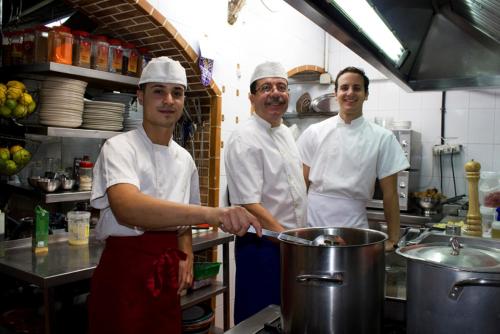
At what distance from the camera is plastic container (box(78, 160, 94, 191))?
2686mm

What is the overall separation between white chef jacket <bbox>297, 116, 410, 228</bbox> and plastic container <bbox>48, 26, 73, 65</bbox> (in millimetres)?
1539

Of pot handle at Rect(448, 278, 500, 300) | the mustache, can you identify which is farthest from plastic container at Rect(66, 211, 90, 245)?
pot handle at Rect(448, 278, 500, 300)

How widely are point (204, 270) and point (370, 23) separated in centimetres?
189

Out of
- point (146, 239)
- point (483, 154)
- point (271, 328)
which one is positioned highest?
point (483, 154)

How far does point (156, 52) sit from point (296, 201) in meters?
1.70

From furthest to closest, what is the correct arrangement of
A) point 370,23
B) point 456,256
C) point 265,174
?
point 265,174 → point 370,23 → point 456,256

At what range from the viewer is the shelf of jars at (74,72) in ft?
7.88

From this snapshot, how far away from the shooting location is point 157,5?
9.29ft

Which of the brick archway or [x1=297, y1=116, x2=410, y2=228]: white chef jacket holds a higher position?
the brick archway

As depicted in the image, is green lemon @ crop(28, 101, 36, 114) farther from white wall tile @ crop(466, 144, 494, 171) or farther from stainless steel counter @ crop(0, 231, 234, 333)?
white wall tile @ crop(466, 144, 494, 171)

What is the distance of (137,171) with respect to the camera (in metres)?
1.58

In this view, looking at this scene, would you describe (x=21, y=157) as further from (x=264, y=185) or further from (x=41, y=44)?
(x=264, y=185)

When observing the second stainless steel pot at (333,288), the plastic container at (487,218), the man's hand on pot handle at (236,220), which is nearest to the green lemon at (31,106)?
the man's hand on pot handle at (236,220)

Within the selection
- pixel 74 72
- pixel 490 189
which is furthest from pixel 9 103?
pixel 490 189
